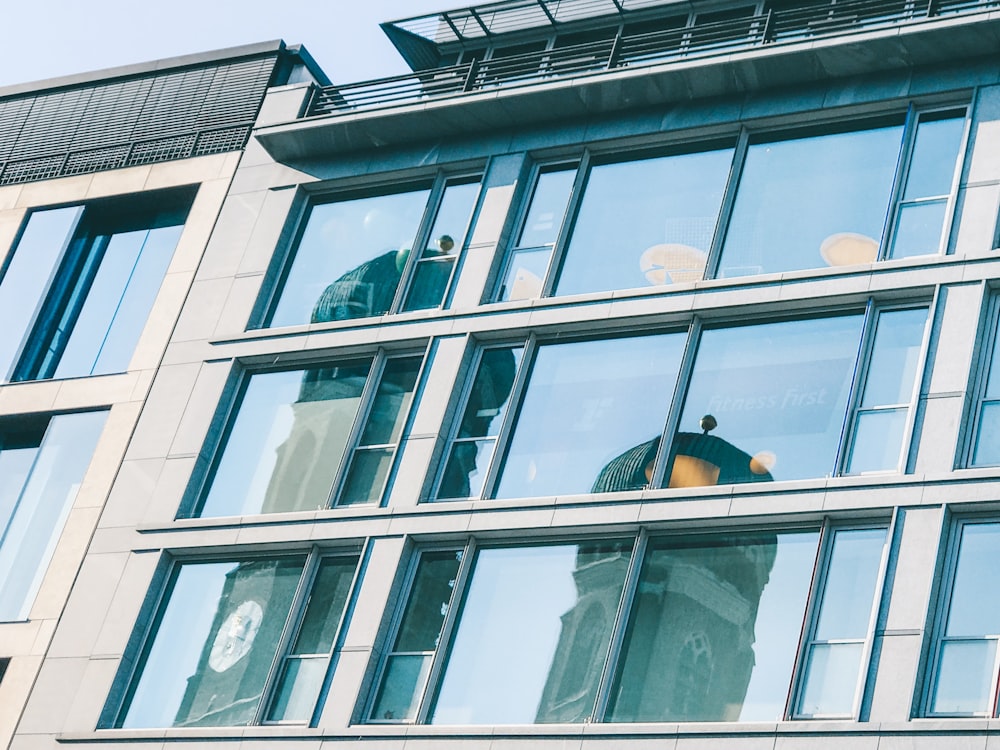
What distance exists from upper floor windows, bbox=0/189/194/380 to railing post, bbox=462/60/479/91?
20.3 ft

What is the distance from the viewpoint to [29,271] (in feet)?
110

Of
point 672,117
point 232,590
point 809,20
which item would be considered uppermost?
point 809,20

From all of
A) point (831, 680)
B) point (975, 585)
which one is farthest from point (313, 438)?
point (975, 585)

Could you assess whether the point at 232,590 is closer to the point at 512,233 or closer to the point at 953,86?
the point at 512,233

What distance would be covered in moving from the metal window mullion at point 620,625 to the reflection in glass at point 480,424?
3172 millimetres

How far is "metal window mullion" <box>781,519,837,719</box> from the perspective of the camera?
2169 cm

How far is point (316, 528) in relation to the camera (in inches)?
1048

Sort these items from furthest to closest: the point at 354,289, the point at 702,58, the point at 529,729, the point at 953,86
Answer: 1. the point at 354,289
2. the point at 702,58
3. the point at 953,86
4. the point at 529,729

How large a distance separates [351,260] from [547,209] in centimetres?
388

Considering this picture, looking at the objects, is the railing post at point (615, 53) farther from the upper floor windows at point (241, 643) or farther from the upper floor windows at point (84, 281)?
the upper floor windows at point (241, 643)

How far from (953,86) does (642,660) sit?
417 inches

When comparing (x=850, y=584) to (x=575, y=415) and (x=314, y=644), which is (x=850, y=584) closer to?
(x=575, y=415)

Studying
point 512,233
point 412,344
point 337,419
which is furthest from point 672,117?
point 337,419

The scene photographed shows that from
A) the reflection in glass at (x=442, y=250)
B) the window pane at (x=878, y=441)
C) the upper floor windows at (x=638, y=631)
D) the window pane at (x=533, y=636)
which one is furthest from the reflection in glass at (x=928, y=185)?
the reflection in glass at (x=442, y=250)
